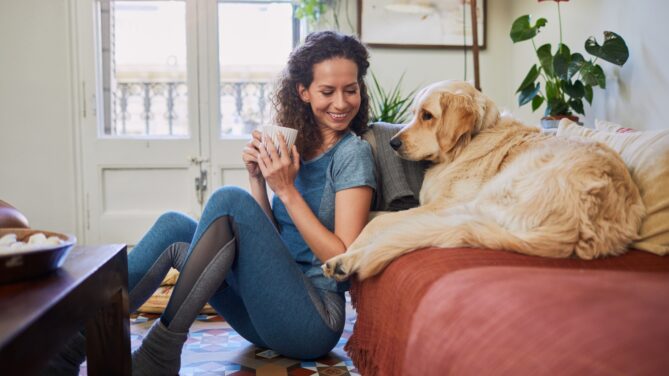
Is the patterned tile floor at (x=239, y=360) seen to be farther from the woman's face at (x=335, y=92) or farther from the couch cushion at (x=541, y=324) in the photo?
the couch cushion at (x=541, y=324)

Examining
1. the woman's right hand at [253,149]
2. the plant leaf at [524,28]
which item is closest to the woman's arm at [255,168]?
the woman's right hand at [253,149]

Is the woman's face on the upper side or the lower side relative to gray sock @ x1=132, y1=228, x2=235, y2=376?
upper

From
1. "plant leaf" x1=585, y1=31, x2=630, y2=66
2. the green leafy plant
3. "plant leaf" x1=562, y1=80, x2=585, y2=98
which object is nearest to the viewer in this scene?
"plant leaf" x1=585, y1=31, x2=630, y2=66

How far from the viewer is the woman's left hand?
142cm

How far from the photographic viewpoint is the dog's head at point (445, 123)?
1.50 meters

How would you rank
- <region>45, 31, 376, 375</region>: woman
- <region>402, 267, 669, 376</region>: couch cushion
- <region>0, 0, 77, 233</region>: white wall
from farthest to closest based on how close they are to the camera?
1. <region>0, 0, 77, 233</region>: white wall
2. <region>45, 31, 376, 375</region>: woman
3. <region>402, 267, 669, 376</region>: couch cushion

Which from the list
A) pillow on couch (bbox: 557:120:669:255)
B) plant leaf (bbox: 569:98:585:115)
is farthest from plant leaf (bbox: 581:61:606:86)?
pillow on couch (bbox: 557:120:669:255)

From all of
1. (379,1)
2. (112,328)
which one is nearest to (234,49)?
(379,1)

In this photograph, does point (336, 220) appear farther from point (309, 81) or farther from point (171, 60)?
point (171, 60)

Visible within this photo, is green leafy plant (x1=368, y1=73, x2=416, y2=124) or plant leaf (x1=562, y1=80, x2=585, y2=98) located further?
green leafy plant (x1=368, y1=73, x2=416, y2=124)

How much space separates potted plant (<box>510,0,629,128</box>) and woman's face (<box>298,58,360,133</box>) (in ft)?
4.01

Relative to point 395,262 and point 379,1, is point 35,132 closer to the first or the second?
point 379,1

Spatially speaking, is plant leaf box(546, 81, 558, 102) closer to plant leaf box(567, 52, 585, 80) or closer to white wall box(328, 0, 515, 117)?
plant leaf box(567, 52, 585, 80)

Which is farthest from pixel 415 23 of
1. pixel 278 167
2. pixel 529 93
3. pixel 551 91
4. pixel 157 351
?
pixel 157 351
